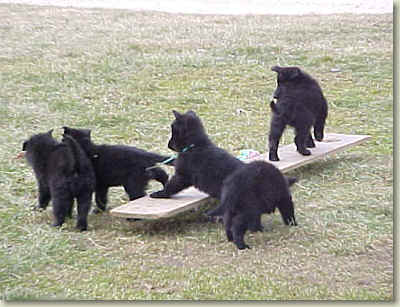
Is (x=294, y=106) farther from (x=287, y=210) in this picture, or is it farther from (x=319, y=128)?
(x=287, y=210)

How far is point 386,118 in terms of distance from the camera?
9320 mm

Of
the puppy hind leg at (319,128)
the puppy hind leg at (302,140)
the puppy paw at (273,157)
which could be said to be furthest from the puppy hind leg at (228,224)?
the puppy hind leg at (319,128)

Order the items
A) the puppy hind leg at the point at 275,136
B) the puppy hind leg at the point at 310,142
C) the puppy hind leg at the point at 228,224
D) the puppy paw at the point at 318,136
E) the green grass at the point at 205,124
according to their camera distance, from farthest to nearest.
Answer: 1. the puppy paw at the point at 318,136
2. the puppy hind leg at the point at 310,142
3. the puppy hind leg at the point at 275,136
4. the puppy hind leg at the point at 228,224
5. the green grass at the point at 205,124

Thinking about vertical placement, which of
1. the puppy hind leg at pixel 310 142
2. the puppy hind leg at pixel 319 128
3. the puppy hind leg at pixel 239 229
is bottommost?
the puppy hind leg at pixel 239 229

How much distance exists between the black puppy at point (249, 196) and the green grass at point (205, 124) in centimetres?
19

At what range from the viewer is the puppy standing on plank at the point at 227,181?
206 inches

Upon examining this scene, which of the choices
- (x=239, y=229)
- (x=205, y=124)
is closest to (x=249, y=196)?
(x=239, y=229)

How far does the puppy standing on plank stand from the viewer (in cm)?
523

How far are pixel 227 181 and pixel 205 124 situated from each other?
3793 millimetres

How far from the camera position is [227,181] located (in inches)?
213

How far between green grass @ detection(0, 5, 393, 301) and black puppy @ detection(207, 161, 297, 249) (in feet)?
0.62

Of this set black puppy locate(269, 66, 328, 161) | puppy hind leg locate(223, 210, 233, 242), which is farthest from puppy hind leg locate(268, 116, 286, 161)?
puppy hind leg locate(223, 210, 233, 242)

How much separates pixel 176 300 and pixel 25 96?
6.69 meters

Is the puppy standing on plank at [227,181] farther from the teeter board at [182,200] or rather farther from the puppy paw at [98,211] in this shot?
the puppy paw at [98,211]
